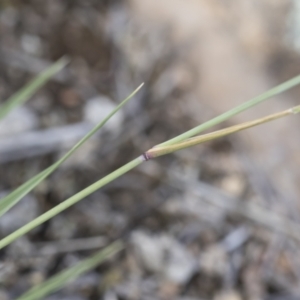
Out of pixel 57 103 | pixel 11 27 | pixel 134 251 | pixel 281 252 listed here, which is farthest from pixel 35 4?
pixel 281 252

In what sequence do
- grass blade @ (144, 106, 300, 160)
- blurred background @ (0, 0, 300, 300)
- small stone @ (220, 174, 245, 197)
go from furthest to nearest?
small stone @ (220, 174, 245, 197), blurred background @ (0, 0, 300, 300), grass blade @ (144, 106, 300, 160)

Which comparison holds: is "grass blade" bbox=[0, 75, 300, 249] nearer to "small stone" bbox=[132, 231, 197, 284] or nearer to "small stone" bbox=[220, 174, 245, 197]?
"small stone" bbox=[132, 231, 197, 284]

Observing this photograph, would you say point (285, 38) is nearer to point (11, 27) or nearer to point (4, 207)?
point (11, 27)

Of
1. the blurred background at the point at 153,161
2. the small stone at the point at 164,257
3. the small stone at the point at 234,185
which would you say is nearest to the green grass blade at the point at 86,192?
the blurred background at the point at 153,161

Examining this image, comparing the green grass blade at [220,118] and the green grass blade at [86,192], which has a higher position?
the green grass blade at [220,118]

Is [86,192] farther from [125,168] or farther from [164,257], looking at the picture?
[164,257]

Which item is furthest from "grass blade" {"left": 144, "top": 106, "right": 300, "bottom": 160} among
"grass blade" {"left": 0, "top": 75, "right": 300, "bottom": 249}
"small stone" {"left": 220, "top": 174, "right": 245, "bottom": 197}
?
"small stone" {"left": 220, "top": 174, "right": 245, "bottom": 197}

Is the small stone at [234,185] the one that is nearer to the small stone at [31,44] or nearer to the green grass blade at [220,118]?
the small stone at [31,44]

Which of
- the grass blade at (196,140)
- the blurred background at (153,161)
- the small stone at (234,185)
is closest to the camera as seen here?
the grass blade at (196,140)

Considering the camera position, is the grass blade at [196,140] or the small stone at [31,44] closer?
the grass blade at [196,140]
